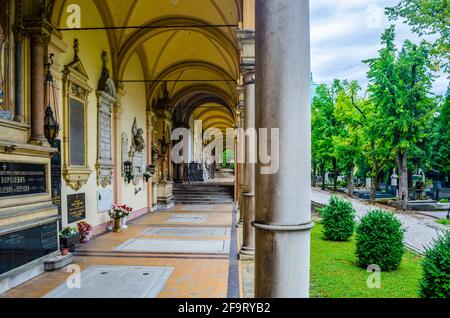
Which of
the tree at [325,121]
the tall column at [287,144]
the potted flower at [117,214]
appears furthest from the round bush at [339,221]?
the tree at [325,121]

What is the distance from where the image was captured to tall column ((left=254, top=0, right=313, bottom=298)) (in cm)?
262

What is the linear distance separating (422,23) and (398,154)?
768 centimetres

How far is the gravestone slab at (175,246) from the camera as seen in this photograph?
9.21m

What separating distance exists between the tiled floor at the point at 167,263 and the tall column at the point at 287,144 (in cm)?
353

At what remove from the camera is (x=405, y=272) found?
7.42m

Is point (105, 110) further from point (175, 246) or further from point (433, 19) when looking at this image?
point (433, 19)

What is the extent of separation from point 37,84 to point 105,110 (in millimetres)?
4686

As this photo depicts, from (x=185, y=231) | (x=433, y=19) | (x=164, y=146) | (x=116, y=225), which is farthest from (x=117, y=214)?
(x=433, y=19)

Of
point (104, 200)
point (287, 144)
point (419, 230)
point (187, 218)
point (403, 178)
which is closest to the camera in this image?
point (287, 144)

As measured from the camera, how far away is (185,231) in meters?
12.1

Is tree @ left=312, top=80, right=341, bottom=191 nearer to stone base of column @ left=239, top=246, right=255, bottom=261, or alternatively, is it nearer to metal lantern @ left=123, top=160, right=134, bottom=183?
metal lantern @ left=123, top=160, right=134, bottom=183

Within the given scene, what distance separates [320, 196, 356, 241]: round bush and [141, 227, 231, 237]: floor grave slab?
10.2 feet
